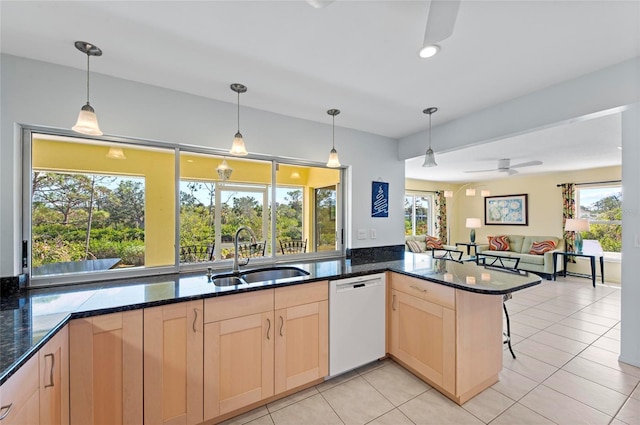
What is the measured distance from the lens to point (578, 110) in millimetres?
1949

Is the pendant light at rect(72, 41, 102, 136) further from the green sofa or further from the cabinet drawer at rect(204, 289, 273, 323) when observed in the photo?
the green sofa

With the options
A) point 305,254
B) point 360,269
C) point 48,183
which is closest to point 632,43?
point 360,269

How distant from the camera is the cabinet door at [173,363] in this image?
1.49 metres

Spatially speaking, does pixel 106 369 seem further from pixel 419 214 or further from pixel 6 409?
pixel 419 214

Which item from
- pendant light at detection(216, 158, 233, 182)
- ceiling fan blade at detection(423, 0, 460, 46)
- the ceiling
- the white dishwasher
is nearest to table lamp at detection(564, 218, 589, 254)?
the ceiling

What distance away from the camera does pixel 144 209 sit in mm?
2295

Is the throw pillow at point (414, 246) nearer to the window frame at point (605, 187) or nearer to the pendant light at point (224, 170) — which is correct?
the window frame at point (605, 187)

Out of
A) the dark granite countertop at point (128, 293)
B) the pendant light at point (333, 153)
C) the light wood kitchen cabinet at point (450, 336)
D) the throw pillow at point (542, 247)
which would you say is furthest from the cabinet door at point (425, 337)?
the throw pillow at point (542, 247)

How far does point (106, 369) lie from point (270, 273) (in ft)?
4.22

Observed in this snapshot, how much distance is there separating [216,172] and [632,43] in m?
3.25

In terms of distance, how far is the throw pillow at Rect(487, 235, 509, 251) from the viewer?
6602mm

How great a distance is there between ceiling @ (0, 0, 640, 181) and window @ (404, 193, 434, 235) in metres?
5.45

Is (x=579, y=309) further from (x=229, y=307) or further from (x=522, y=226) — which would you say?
(x=229, y=307)

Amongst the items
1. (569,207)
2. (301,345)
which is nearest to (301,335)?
(301,345)
